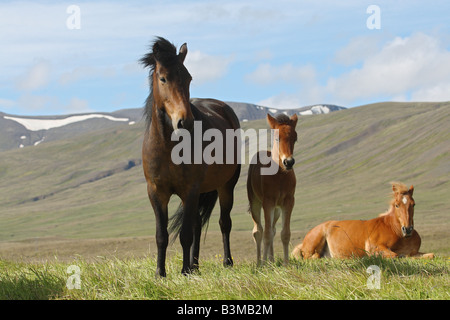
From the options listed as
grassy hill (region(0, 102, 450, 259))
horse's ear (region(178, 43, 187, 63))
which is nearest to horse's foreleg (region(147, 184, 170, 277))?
horse's ear (region(178, 43, 187, 63))

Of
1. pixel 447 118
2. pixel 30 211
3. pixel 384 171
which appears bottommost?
pixel 30 211

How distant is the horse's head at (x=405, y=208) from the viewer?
12656 mm

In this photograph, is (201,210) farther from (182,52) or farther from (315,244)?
(315,244)

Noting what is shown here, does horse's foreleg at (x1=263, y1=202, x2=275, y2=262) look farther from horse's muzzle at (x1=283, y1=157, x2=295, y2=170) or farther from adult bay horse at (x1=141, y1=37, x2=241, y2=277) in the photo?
adult bay horse at (x1=141, y1=37, x2=241, y2=277)

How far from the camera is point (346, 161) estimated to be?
6334 inches

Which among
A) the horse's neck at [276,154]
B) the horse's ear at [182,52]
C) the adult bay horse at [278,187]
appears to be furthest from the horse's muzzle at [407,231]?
the horse's ear at [182,52]

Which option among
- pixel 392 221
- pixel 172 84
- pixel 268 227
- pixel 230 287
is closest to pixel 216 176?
pixel 268 227

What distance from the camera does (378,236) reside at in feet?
44.5

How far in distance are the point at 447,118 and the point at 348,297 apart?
6735 inches

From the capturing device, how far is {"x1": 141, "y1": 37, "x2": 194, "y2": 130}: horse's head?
7.76 metres

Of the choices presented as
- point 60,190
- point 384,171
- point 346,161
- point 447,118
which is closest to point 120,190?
point 60,190

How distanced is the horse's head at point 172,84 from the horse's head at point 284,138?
6.02 feet

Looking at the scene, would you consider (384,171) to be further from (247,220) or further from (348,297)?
(348,297)

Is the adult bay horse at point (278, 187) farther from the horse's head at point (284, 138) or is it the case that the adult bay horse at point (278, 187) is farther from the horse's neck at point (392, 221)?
the horse's neck at point (392, 221)
